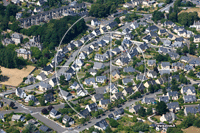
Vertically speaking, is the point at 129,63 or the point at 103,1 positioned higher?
the point at 103,1

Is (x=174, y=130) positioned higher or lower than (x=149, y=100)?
lower

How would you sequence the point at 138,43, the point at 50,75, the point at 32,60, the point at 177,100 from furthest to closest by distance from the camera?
the point at 138,43 < the point at 32,60 < the point at 50,75 < the point at 177,100

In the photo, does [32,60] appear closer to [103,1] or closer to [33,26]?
[33,26]

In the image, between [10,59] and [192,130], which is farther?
[10,59]

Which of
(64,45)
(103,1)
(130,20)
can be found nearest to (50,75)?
(64,45)

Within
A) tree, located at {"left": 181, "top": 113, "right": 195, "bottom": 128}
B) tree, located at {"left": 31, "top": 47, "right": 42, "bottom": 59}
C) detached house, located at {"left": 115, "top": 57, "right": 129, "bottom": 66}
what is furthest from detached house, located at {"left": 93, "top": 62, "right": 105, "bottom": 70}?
tree, located at {"left": 181, "top": 113, "right": 195, "bottom": 128}

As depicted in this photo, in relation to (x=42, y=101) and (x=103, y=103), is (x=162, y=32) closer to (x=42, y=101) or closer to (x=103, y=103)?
(x=103, y=103)

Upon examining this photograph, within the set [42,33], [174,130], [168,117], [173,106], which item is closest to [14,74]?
[42,33]

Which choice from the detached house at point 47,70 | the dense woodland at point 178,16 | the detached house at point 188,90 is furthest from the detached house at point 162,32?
the detached house at point 47,70

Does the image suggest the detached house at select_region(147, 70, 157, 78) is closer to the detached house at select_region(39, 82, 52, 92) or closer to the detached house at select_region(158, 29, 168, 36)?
the detached house at select_region(39, 82, 52, 92)
